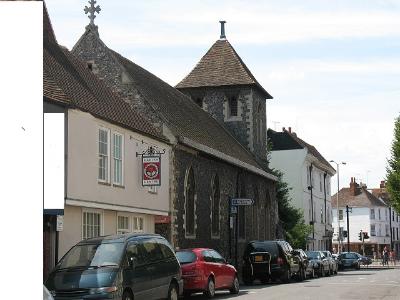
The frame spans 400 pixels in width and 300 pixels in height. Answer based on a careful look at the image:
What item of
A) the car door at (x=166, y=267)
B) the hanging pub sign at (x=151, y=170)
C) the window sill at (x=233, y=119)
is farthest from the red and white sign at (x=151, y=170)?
the window sill at (x=233, y=119)

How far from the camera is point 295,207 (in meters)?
63.9

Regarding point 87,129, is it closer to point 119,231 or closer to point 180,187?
point 119,231

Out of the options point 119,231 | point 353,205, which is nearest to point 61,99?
point 119,231

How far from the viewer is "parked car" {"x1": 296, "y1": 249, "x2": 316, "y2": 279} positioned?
1259 inches

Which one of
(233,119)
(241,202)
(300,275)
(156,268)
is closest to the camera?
(156,268)

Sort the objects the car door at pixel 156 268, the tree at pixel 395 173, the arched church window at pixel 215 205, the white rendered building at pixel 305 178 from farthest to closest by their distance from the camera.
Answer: the white rendered building at pixel 305 178
the tree at pixel 395 173
the arched church window at pixel 215 205
the car door at pixel 156 268

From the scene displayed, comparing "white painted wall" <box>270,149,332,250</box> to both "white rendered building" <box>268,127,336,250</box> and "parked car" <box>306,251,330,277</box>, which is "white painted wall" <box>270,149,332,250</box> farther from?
"parked car" <box>306,251,330,277</box>

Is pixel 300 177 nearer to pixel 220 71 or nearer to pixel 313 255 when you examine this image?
pixel 220 71

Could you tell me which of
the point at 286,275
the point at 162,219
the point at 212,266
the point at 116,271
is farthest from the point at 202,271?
the point at 286,275

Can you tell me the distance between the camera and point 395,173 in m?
50.2

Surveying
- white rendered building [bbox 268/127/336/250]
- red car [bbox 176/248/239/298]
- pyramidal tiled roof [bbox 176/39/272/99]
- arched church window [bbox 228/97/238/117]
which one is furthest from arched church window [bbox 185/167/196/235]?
white rendered building [bbox 268/127/336/250]

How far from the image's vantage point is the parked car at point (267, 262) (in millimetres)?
28422

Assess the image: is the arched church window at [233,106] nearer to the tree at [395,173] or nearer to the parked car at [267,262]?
the tree at [395,173]

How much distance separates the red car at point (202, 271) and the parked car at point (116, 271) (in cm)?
341
